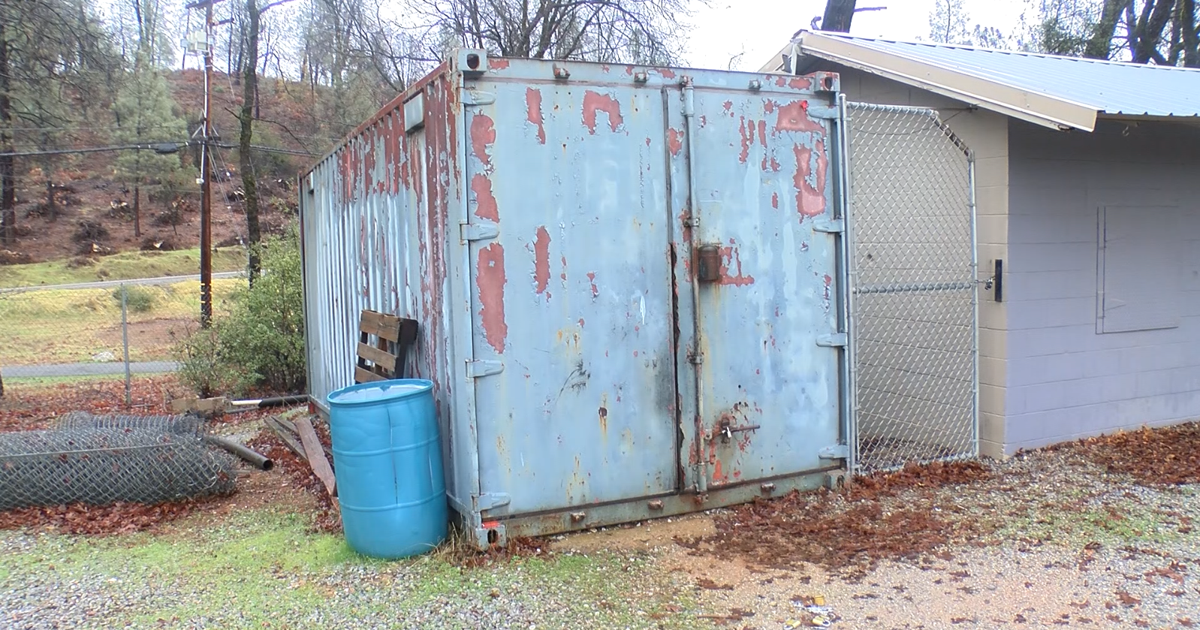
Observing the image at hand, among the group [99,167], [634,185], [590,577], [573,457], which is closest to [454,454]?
[573,457]

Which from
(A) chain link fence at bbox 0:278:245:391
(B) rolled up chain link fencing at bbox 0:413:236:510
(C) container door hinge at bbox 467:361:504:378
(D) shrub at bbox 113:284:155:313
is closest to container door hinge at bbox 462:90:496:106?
(C) container door hinge at bbox 467:361:504:378

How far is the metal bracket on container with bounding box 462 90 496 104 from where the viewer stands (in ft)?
15.2

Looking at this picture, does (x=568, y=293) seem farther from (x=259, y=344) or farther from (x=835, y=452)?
(x=259, y=344)

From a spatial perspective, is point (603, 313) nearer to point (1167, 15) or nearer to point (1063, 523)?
point (1063, 523)

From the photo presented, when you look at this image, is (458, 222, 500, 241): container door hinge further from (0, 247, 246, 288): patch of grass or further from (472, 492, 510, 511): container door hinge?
(0, 247, 246, 288): patch of grass

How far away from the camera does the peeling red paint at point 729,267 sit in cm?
532

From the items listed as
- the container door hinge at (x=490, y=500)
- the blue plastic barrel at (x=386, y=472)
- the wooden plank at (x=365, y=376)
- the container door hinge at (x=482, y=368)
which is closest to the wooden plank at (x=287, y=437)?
the wooden plank at (x=365, y=376)

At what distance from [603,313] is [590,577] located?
4.81 ft

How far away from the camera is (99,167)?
47938 millimetres

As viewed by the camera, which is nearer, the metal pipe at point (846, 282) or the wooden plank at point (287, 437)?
the metal pipe at point (846, 282)

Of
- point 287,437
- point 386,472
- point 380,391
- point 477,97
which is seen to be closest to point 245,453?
point 287,437

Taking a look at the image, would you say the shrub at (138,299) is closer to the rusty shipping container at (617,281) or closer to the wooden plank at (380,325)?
the wooden plank at (380,325)

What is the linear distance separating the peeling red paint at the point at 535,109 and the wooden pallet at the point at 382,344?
146 cm

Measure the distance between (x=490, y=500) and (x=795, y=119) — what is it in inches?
118
